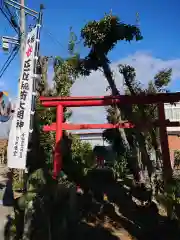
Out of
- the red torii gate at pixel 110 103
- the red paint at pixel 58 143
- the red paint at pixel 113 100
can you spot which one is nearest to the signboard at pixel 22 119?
the red torii gate at pixel 110 103

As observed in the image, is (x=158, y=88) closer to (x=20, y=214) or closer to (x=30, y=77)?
(x=30, y=77)

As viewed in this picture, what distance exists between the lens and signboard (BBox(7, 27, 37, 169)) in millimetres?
5680

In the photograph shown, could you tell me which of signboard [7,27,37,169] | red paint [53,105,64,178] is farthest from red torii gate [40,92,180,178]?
signboard [7,27,37,169]

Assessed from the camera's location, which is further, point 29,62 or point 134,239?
point 134,239

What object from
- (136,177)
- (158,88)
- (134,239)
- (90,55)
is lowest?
(134,239)

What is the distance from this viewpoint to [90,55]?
9.48m

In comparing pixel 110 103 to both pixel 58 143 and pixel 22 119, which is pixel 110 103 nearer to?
pixel 58 143

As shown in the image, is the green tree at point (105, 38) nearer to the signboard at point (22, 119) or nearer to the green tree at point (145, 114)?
the green tree at point (145, 114)

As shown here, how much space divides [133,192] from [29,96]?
17.8ft

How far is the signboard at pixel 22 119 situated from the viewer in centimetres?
568

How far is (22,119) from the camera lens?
5805 millimetres

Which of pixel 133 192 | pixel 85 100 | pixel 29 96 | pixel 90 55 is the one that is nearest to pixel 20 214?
pixel 29 96

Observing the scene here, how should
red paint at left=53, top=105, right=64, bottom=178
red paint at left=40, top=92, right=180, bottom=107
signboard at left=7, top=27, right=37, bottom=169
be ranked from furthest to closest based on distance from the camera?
red paint at left=53, top=105, right=64, bottom=178 < red paint at left=40, top=92, right=180, bottom=107 < signboard at left=7, top=27, right=37, bottom=169

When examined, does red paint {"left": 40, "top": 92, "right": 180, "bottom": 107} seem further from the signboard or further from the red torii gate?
the signboard
